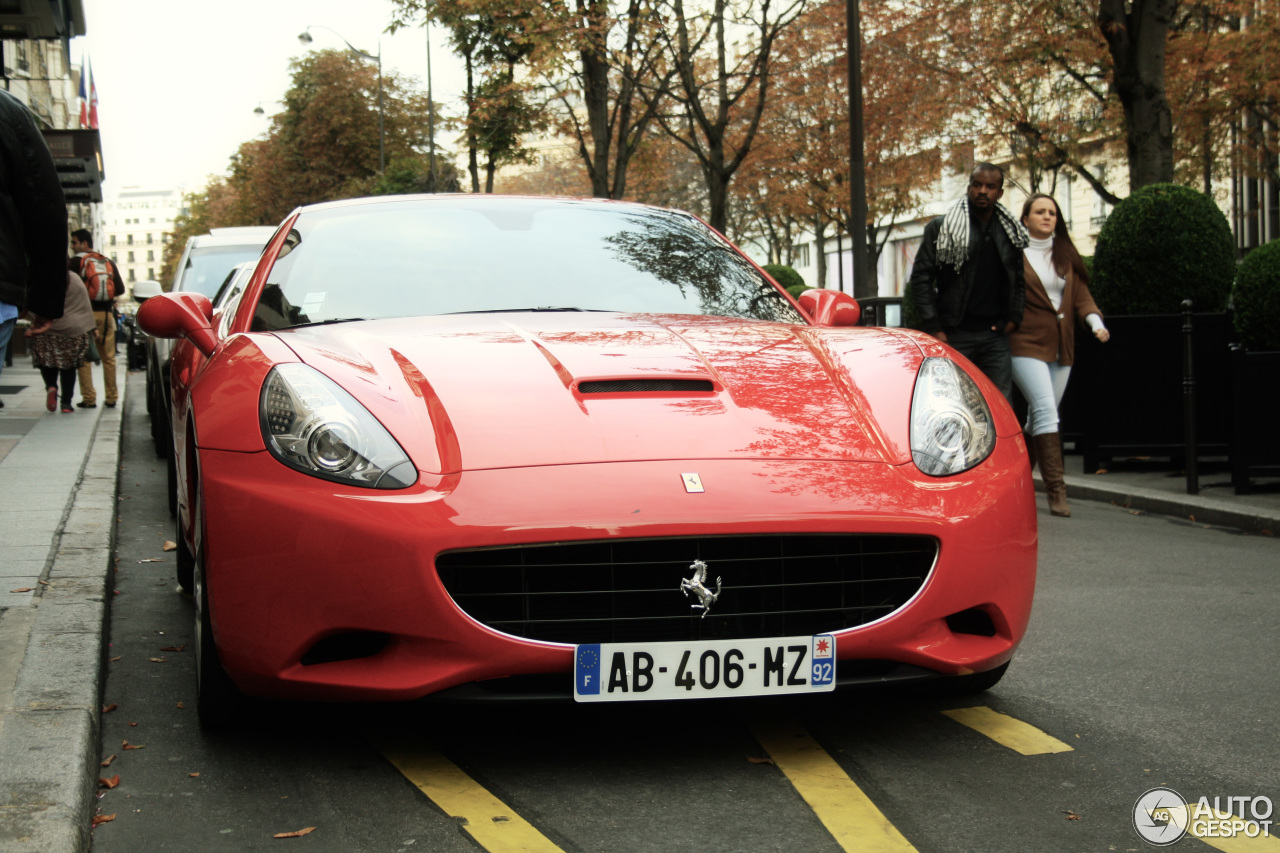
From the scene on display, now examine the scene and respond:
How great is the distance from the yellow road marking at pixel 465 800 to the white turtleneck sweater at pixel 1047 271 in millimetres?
5607

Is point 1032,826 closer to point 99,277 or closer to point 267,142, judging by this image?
point 99,277

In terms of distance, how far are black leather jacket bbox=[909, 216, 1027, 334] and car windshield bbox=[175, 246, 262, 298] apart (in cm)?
673

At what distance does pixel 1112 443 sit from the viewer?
9609mm

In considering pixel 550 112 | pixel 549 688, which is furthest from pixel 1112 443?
pixel 550 112

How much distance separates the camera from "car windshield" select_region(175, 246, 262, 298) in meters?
12.6

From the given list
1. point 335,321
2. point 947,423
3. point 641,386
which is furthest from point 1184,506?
point 335,321

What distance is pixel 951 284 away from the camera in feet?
25.4

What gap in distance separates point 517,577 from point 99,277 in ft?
40.7

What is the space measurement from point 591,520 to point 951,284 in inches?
205

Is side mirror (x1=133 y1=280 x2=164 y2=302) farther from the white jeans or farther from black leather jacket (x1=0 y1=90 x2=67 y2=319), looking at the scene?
the white jeans

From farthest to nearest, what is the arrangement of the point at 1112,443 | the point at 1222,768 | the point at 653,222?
the point at 1112,443 < the point at 653,222 < the point at 1222,768

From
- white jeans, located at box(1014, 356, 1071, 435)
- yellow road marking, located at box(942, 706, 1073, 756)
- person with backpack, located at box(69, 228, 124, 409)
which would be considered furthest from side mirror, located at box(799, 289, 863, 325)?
person with backpack, located at box(69, 228, 124, 409)

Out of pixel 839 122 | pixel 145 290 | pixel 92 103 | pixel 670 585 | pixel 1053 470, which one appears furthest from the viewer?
pixel 92 103

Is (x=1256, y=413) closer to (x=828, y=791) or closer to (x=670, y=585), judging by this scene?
(x=828, y=791)
